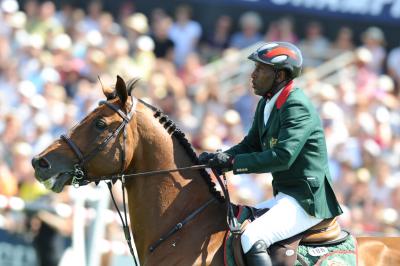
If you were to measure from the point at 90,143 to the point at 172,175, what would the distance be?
0.72m

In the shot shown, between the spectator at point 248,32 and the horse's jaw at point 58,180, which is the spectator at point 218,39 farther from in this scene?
the horse's jaw at point 58,180

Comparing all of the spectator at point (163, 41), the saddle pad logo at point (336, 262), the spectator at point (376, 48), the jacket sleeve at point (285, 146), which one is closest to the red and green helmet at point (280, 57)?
the jacket sleeve at point (285, 146)

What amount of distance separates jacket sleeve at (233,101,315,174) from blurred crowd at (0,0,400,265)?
454 centimetres

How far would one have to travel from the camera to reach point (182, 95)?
14773 millimetres

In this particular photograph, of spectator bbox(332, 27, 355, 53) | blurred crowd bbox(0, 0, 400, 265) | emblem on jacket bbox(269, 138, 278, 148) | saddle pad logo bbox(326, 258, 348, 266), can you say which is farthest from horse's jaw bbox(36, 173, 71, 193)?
spectator bbox(332, 27, 355, 53)

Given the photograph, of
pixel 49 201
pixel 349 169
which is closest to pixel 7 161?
pixel 49 201

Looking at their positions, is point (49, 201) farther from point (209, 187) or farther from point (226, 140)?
point (209, 187)

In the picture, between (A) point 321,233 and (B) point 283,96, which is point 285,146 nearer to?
(B) point 283,96

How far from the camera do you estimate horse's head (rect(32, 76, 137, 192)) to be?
7340 mm

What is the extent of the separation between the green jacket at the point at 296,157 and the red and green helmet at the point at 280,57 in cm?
18

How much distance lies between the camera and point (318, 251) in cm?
729

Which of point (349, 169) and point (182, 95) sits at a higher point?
point (182, 95)

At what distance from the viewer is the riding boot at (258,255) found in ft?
23.1

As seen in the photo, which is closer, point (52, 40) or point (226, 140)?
point (226, 140)
